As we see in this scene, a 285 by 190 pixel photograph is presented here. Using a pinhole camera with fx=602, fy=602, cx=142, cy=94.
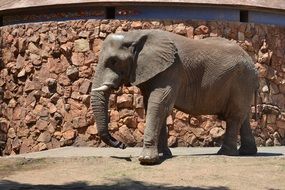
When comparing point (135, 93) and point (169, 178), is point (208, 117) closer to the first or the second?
point (135, 93)

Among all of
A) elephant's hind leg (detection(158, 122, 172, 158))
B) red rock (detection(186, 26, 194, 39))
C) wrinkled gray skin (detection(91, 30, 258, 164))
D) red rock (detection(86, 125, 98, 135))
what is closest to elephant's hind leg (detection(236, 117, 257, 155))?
wrinkled gray skin (detection(91, 30, 258, 164))

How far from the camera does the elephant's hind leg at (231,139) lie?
9.34m

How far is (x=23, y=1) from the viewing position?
44.4 ft

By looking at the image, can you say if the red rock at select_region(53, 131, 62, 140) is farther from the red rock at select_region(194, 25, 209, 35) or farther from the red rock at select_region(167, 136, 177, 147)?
the red rock at select_region(194, 25, 209, 35)

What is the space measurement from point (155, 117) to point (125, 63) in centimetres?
89

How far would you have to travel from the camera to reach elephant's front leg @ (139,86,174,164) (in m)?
8.34

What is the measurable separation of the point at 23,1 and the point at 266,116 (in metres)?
5.97

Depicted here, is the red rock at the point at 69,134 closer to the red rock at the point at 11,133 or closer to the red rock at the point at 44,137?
the red rock at the point at 44,137

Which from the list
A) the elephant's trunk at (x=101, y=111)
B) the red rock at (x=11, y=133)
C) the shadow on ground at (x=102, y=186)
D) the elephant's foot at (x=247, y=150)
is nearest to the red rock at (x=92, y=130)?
the red rock at (x=11, y=133)

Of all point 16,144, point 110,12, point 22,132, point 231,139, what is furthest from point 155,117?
point 16,144

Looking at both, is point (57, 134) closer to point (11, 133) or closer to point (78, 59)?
point (11, 133)

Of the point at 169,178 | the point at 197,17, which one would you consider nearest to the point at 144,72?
the point at 169,178

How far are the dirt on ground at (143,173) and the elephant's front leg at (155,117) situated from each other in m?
0.19

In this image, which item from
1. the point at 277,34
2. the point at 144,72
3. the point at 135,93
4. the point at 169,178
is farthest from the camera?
the point at 277,34
